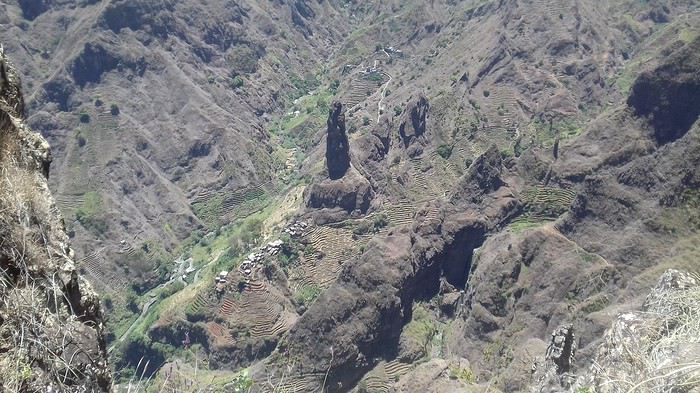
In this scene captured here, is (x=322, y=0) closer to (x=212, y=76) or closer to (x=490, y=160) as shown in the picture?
(x=212, y=76)

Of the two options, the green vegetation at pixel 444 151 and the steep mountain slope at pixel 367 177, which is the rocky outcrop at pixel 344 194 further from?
the green vegetation at pixel 444 151

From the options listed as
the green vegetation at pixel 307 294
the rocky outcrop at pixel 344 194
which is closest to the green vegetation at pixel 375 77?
the rocky outcrop at pixel 344 194

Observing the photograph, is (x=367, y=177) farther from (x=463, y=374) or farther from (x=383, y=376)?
(x=463, y=374)

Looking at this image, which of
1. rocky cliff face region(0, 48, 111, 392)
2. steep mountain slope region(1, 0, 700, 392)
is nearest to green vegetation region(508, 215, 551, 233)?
steep mountain slope region(1, 0, 700, 392)

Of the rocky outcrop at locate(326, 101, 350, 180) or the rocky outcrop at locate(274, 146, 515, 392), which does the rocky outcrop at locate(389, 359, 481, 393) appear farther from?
the rocky outcrop at locate(326, 101, 350, 180)

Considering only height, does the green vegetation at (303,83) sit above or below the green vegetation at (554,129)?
above

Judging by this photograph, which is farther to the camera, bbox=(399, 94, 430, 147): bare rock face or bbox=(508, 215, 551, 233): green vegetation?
bbox=(399, 94, 430, 147): bare rock face
